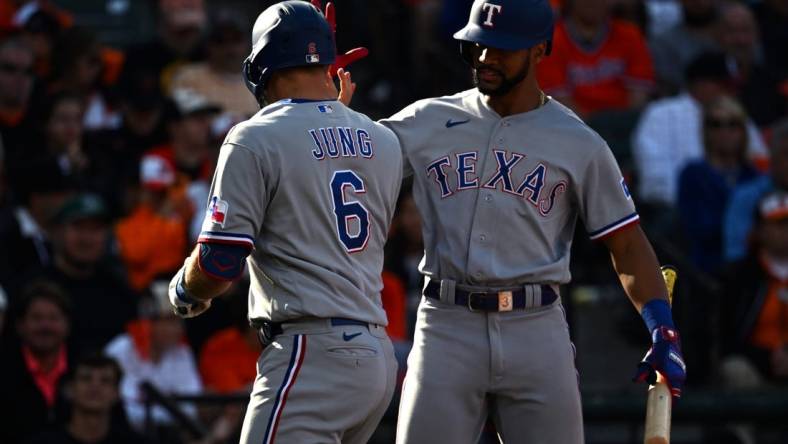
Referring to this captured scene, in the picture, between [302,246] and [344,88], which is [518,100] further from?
[302,246]

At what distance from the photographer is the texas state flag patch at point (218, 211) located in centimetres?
489

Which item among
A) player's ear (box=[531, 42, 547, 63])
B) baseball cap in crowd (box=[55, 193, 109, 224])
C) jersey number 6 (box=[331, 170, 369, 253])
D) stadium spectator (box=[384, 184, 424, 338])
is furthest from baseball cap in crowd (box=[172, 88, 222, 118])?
jersey number 6 (box=[331, 170, 369, 253])

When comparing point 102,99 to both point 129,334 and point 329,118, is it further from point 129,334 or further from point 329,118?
point 329,118

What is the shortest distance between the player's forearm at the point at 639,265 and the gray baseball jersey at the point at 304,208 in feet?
3.01

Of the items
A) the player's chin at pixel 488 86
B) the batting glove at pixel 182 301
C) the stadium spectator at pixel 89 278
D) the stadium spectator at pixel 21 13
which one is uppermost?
the player's chin at pixel 488 86

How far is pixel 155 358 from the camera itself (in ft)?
29.3

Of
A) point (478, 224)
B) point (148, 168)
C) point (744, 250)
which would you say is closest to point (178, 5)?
point (148, 168)

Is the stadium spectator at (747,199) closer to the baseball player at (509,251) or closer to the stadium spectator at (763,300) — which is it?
the stadium spectator at (763,300)

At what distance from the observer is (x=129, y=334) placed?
892 cm

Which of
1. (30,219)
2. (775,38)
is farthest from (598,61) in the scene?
(30,219)

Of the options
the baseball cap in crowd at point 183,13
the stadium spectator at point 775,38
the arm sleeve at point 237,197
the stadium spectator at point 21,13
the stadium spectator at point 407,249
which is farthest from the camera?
the stadium spectator at point 775,38

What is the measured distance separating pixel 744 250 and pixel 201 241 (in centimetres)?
551

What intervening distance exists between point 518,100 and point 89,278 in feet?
13.7

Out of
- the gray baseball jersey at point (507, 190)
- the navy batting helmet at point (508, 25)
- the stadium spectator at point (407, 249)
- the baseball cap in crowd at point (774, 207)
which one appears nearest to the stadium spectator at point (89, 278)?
the stadium spectator at point (407, 249)
